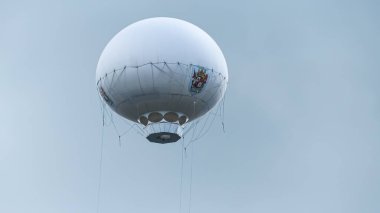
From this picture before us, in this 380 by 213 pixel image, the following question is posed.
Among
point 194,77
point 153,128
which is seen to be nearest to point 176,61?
point 194,77

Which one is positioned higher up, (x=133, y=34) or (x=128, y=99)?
(x=133, y=34)

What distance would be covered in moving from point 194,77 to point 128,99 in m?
3.73

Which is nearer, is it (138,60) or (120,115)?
(138,60)

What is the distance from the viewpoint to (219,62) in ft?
168

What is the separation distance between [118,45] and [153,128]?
4.99m

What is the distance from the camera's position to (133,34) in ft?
166

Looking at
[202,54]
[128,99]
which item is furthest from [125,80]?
[202,54]

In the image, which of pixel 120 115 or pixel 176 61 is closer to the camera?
pixel 176 61

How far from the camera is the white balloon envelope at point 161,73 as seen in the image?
4931cm

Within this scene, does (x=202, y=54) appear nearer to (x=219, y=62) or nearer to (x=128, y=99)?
(x=219, y=62)

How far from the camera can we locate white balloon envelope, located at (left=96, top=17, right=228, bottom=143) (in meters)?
49.3

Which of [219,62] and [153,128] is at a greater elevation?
[219,62]

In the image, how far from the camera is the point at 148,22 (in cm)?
5134

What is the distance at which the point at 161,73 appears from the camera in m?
49.1
